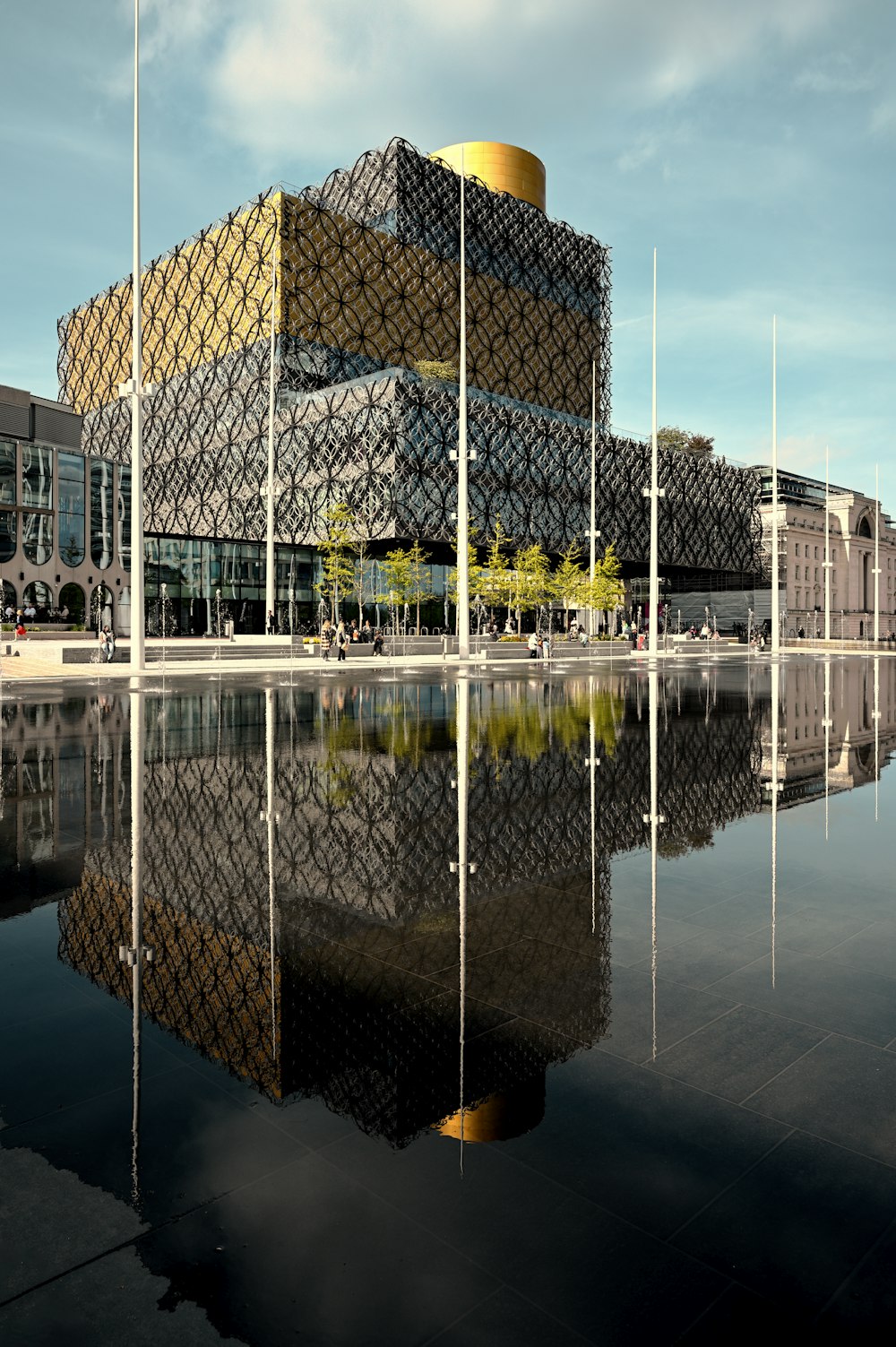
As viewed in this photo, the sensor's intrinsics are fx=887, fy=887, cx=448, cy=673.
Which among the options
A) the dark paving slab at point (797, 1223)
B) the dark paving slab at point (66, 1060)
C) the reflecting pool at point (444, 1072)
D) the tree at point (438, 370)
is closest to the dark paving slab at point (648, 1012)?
the reflecting pool at point (444, 1072)

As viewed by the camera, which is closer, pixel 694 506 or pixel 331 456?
pixel 331 456

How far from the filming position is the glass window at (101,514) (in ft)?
241

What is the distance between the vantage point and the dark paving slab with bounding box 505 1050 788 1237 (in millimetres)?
3207

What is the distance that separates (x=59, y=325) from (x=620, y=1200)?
362 ft

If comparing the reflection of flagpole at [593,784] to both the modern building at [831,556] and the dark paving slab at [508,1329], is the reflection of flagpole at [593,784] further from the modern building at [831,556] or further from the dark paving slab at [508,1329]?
the modern building at [831,556]

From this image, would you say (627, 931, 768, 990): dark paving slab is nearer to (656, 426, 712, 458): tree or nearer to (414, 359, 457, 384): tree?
(414, 359, 457, 384): tree

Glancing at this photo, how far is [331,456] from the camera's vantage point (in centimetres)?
6700

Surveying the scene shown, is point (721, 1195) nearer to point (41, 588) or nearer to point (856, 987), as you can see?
point (856, 987)

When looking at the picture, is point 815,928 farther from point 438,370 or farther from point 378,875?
point 438,370

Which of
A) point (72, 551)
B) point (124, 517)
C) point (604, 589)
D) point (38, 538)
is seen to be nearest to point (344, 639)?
point (604, 589)

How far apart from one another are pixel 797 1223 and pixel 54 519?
75.8 m

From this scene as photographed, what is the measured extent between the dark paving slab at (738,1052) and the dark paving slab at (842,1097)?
0.25 feet

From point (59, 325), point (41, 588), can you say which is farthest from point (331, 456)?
point (59, 325)

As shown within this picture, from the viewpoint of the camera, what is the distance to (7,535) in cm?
6719
